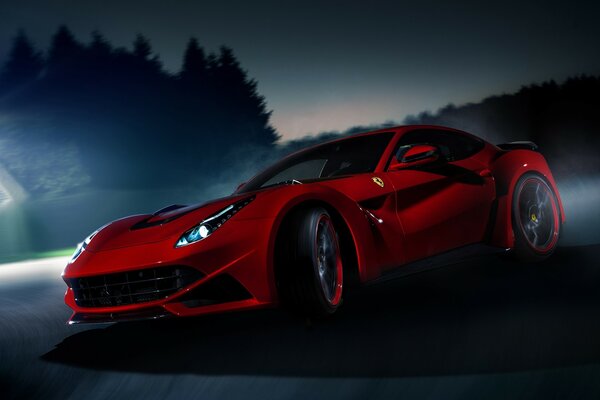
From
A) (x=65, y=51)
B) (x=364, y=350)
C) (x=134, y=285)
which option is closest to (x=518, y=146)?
(x=364, y=350)

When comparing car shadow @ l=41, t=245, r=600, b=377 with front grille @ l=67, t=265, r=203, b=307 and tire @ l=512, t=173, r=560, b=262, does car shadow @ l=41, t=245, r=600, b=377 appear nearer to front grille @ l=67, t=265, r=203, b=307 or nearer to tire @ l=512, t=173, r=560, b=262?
front grille @ l=67, t=265, r=203, b=307

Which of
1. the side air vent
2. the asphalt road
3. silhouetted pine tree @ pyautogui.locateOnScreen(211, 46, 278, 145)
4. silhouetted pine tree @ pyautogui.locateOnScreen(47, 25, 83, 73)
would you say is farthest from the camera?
silhouetted pine tree @ pyautogui.locateOnScreen(211, 46, 278, 145)

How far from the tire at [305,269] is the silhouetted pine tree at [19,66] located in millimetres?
36002

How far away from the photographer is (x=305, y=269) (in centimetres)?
368

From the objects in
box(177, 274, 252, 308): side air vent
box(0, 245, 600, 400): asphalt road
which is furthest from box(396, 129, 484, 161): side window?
box(177, 274, 252, 308): side air vent

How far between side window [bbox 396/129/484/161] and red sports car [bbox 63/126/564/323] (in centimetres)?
2

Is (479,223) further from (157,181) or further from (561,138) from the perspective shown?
(157,181)

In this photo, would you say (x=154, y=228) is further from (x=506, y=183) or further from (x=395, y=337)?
(x=506, y=183)

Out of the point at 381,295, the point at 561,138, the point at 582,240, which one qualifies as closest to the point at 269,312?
the point at 381,295

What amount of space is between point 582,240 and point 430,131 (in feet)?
8.07

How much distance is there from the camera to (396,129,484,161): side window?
17.9 ft

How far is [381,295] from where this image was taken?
15.9ft

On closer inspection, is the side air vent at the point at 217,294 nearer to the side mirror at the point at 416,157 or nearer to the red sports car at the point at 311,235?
the red sports car at the point at 311,235

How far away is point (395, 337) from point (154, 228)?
158 cm
